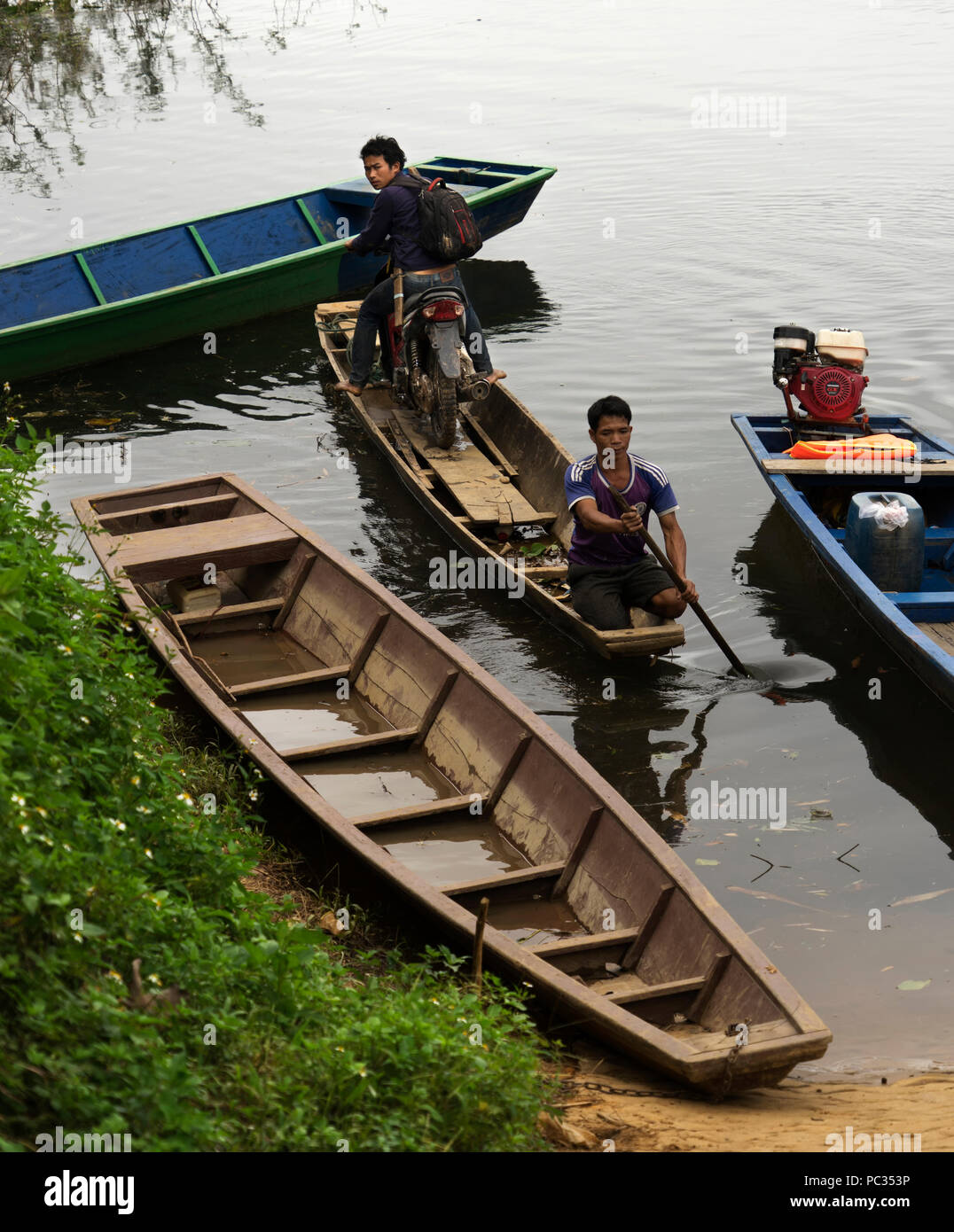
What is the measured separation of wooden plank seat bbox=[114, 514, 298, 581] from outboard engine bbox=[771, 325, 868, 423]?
3738 millimetres

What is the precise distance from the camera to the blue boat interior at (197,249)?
488 inches

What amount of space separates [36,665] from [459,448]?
638 centimetres

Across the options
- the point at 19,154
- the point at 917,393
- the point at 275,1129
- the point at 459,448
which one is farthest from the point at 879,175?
the point at 275,1129

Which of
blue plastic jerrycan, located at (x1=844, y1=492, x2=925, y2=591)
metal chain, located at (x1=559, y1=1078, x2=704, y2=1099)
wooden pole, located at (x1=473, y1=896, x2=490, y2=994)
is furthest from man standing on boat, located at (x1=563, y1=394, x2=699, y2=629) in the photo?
metal chain, located at (x1=559, y1=1078, x2=704, y2=1099)

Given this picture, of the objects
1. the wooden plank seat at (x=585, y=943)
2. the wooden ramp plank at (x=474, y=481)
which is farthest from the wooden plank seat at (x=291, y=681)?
the wooden plank seat at (x=585, y=943)

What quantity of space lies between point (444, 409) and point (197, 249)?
507 centimetres

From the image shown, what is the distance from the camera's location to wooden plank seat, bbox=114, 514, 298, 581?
7.57m

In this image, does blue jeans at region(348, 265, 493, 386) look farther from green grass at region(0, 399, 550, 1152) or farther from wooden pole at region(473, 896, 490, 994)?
wooden pole at region(473, 896, 490, 994)

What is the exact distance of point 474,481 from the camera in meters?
9.33

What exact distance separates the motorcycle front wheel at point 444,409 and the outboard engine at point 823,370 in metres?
2.34

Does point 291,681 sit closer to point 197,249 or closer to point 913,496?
point 913,496

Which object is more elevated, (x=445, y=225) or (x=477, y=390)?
(x=445, y=225)

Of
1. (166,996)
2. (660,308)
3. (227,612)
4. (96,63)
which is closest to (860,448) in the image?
(227,612)

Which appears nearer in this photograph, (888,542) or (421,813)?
(421,813)
